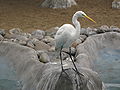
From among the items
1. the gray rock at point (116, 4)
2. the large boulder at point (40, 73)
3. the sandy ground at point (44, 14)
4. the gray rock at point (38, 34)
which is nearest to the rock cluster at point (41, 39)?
the gray rock at point (38, 34)

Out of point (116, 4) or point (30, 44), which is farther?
point (116, 4)

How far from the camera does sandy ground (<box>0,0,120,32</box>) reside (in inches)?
413

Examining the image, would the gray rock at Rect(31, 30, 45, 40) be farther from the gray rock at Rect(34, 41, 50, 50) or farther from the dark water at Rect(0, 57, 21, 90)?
the dark water at Rect(0, 57, 21, 90)

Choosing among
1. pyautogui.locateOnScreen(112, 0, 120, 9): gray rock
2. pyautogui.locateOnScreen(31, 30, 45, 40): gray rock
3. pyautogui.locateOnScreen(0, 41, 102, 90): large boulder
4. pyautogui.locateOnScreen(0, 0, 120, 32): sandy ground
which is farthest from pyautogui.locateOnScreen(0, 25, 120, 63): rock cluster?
pyautogui.locateOnScreen(112, 0, 120, 9): gray rock

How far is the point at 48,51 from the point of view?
7.72 meters

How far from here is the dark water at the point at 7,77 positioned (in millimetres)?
6874

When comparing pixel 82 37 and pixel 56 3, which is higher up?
pixel 56 3

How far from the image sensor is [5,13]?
39.1 ft

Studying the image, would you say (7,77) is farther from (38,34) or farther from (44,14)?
(44,14)

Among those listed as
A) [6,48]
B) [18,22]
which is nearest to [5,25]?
[18,22]

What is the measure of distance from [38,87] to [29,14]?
620 cm

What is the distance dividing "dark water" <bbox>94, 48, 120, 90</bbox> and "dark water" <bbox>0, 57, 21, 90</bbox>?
1.73 metres

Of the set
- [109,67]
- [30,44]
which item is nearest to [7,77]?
[30,44]

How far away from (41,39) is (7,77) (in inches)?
65.2
